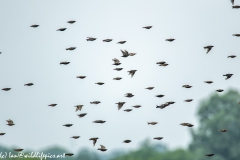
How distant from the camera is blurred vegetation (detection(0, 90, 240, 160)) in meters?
107

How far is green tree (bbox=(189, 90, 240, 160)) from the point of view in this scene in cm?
12000

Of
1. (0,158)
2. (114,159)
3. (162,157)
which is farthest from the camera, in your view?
(162,157)

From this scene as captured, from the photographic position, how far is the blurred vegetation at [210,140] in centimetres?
10662

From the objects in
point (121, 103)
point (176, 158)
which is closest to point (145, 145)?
point (176, 158)

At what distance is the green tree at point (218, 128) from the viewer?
120000mm

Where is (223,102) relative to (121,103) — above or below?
above

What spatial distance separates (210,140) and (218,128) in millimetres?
1752

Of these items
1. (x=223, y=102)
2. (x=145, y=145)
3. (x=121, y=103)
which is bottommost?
(x=121, y=103)

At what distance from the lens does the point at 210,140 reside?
126 meters

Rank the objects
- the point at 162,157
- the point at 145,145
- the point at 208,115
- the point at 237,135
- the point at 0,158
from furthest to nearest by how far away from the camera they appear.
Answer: the point at 208,115, the point at 237,135, the point at 145,145, the point at 162,157, the point at 0,158

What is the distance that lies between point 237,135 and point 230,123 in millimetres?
2528

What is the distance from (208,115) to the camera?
133m

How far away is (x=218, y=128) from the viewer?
12506 centimetres

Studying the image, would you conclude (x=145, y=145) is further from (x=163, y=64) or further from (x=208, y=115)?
(x=163, y=64)
